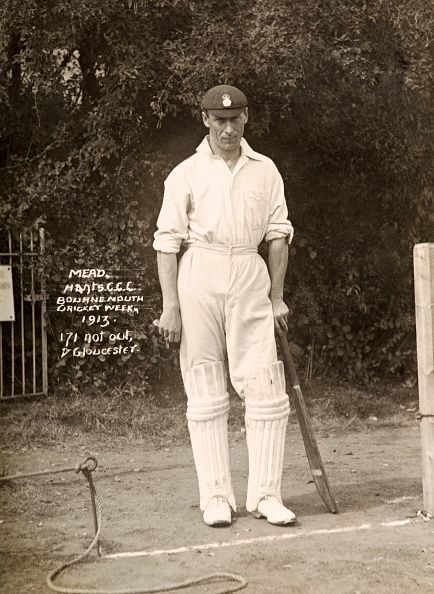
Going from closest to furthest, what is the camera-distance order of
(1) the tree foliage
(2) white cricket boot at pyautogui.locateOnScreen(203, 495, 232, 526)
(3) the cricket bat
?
1. (2) white cricket boot at pyautogui.locateOnScreen(203, 495, 232, 526)
2. (3) the cricket bat
3. (1) the tree foliage

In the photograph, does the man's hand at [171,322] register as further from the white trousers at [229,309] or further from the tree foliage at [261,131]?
the tree foliage at [261,131]

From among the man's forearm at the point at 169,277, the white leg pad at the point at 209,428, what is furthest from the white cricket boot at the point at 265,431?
the man's forearm at the point at 169,277

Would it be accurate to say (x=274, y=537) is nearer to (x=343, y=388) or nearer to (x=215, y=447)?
(x=215, y=447)

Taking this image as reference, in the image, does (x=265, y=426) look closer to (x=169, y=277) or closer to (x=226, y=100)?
(x=169, y=277)

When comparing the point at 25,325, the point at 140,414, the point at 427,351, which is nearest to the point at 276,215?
the point at 427,351

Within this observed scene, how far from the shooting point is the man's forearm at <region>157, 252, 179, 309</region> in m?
4.40

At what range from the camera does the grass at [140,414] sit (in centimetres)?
686

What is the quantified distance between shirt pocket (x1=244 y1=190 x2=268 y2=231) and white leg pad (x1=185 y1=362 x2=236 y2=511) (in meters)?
0.71

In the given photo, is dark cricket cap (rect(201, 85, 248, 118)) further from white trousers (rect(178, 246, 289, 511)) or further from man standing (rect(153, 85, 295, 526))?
white trousers (rect(178, 246, 289, 511))

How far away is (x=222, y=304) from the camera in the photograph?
438cm

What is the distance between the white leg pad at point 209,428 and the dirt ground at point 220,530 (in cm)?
19

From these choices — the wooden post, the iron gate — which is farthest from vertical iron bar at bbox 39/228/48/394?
the wooden post

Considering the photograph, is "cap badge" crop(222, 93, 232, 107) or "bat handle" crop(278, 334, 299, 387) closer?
"cap badge" crop(222, 93, 232, 107)

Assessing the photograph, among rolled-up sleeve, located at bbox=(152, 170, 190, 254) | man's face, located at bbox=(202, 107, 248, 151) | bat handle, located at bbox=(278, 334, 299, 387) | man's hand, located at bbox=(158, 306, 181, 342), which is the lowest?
bat handle, located at bbox=(278, 334, 299, 387)
